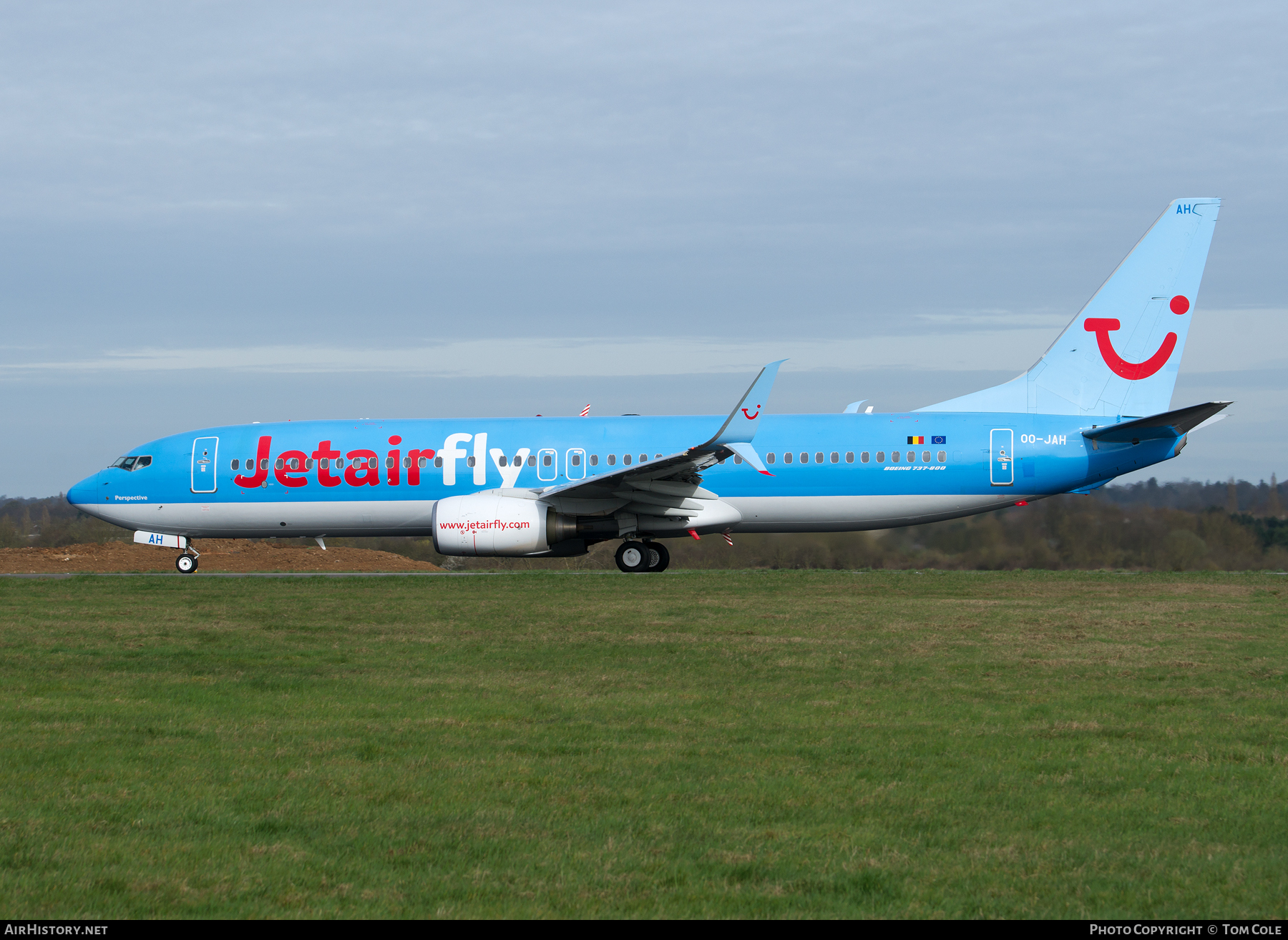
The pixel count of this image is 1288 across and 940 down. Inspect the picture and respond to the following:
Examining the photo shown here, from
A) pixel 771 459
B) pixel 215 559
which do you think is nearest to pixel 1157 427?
pixel 771 459

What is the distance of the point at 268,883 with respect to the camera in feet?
15.9

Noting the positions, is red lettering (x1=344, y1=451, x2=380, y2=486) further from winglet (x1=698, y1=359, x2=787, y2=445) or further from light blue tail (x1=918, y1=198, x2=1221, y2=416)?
light blue tail (x1=918, y1=198, x2=1221, y2=416)

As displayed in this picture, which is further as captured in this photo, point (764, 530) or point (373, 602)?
point (764, 530)

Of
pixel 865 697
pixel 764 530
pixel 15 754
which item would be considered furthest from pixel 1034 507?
pixel 15 754

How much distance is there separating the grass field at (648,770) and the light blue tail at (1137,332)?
34.6 ft

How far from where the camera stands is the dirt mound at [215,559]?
32.6 metres

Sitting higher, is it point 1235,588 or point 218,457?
point 218,457

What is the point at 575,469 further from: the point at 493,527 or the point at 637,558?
the point at 493,527

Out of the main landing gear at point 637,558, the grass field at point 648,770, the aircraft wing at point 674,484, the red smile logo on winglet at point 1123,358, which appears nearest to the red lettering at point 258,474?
the aircraft wing at point 674,484

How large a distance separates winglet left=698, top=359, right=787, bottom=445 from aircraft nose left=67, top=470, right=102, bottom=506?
46.1ft

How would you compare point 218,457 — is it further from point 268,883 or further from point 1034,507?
point 268,883
